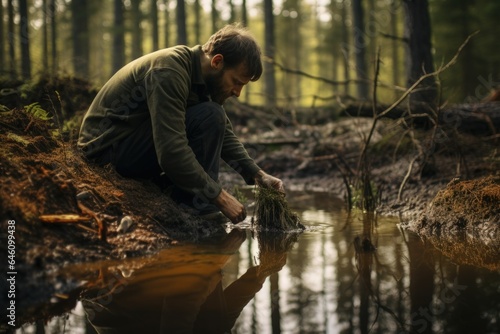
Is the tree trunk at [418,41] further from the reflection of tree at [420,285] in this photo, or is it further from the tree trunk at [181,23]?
the tree trunk at [181,23]

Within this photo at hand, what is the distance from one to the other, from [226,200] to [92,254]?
44.9 inches

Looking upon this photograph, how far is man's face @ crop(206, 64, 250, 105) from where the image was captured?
385cm

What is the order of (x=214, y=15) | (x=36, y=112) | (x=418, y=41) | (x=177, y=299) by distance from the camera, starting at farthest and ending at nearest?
(x=214, y=15) → (x=418, y=41) → (x=36, y=112) → (x=177, y=299)

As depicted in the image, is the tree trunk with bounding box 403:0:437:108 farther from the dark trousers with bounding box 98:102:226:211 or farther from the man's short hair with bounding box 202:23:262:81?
the dark trousers with bounding box 98:102:226:211

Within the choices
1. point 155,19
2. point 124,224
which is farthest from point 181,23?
point 124,224

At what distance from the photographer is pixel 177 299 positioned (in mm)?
2355

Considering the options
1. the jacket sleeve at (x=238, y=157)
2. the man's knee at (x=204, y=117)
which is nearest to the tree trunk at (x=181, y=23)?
Result: the jacket sleeve at (x=238, y=157)

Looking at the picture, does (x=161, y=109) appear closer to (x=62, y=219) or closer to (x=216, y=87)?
(x=216, y=87)

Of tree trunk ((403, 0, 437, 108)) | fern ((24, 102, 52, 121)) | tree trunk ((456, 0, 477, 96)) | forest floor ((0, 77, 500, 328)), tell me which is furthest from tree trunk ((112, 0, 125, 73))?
fern ((24, 102, 52, 121))

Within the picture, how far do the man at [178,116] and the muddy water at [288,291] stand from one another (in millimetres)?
507

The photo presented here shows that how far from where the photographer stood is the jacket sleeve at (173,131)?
11.5 ft

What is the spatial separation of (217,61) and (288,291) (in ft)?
6.42

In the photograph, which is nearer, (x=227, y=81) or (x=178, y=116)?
(x=178, y=116)

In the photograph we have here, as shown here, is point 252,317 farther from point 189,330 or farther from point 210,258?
point 210,258
